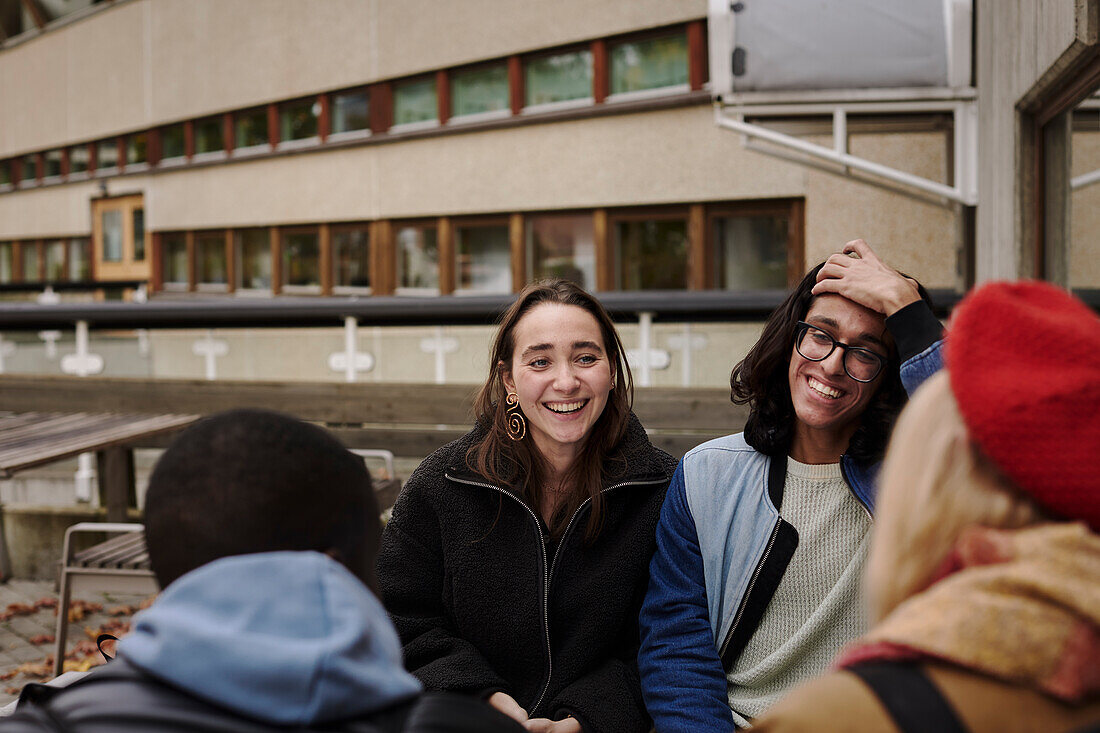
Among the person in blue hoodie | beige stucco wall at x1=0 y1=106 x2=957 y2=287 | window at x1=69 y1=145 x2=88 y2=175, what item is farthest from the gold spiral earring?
window at x1=69 y1=145 x2=88 y2=175

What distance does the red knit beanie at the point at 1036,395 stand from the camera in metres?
1.13

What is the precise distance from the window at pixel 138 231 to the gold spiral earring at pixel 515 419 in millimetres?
20685

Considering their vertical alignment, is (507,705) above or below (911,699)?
below

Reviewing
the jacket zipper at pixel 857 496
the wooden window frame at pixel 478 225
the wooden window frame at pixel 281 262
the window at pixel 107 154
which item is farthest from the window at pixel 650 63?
the window at pixel 107 154

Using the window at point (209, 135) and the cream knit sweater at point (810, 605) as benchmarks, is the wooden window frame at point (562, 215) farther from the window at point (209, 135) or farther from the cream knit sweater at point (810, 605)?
the cream knit sweater at point (810, 605)

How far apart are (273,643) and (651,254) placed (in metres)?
13.0

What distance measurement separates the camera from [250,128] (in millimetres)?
18656

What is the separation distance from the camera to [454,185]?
15.2 m

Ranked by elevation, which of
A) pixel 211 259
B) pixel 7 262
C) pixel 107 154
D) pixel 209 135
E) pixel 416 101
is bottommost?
pixel 211 259

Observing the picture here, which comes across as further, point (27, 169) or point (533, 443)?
point (27, 169)

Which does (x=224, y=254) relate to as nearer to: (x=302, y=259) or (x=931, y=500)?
(x=302, y=259)

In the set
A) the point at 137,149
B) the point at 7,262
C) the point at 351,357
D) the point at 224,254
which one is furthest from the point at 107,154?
the point at 351,357

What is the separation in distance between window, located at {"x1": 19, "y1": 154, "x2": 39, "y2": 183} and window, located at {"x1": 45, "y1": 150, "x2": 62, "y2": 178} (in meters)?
0.63

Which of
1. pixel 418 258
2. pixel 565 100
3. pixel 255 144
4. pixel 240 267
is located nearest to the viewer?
pixel 565 100
